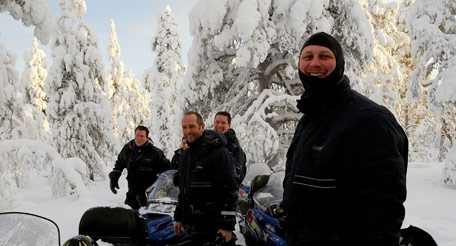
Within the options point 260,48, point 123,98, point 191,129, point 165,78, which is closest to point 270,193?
point 191,129

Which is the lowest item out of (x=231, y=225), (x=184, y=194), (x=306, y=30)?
(x=231, y=225)

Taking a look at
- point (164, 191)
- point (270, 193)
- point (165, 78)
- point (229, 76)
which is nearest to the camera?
point (270, 193)

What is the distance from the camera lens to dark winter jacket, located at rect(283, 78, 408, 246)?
4.19 feet

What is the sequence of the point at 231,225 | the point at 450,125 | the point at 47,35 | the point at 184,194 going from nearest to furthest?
the point at 231,225 → the point at 184,194 → the point at 47,35 → the point at 450,125

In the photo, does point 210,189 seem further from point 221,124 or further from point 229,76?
point 229,76

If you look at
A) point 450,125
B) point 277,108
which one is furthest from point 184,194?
point 450,125

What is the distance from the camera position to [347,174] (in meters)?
1.38

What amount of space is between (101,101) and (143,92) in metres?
24.7

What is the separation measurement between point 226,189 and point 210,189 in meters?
0.17

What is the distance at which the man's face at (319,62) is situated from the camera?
5.42 ft

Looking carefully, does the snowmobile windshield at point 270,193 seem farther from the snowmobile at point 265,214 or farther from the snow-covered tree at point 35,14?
the snow-covered tree at point 35,14

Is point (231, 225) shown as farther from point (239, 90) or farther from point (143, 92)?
point (143, 92)

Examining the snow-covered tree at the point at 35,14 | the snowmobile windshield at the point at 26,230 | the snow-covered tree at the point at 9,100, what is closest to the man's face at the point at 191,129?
the snowmobile windshield at the point at 26,230

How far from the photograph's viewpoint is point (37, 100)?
3428cm
